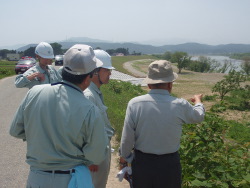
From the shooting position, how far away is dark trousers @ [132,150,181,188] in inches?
95.3

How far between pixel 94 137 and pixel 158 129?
0.76 m

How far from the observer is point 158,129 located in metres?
2.40

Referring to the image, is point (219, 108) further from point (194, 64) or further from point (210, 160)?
point (194, 64)

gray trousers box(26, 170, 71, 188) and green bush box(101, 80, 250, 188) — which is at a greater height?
gray trousers box(26, 170, 71, 188)

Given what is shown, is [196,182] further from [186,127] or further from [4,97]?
[4,97]

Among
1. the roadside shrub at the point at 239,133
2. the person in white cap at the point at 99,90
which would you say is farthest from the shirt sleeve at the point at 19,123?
the roadside shrub at the point at 239,133

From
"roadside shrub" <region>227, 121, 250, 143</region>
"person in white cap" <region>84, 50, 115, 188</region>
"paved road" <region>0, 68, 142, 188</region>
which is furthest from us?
"roadside shrub" <region>227, 121, 250, 143</region>

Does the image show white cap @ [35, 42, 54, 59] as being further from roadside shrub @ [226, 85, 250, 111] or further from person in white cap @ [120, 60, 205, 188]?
roadside shrub @ [226, 85, 250, 111]

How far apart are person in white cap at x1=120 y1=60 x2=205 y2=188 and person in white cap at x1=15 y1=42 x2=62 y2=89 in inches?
69.9

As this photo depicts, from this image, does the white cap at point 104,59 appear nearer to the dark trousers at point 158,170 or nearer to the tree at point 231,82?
the dark trousers at point 158,170

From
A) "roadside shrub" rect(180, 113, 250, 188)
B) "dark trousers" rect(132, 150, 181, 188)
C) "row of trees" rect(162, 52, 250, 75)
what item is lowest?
"row of trees" rect(162, 52, 250, 75)

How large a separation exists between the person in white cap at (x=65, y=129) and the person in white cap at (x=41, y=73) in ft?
6.32

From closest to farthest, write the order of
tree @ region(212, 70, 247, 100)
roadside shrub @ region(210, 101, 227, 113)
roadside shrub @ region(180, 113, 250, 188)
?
1. roadside shrub @ region(180, 113, 250, 188)
2. roadside shrub @ region(210, 101, 227, 113)
3. tree @ region(212, 70, 247, 100)

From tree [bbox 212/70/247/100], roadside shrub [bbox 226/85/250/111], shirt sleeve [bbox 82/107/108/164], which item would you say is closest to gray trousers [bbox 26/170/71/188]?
shirt sleeve [bbox 82/107/108/164]
